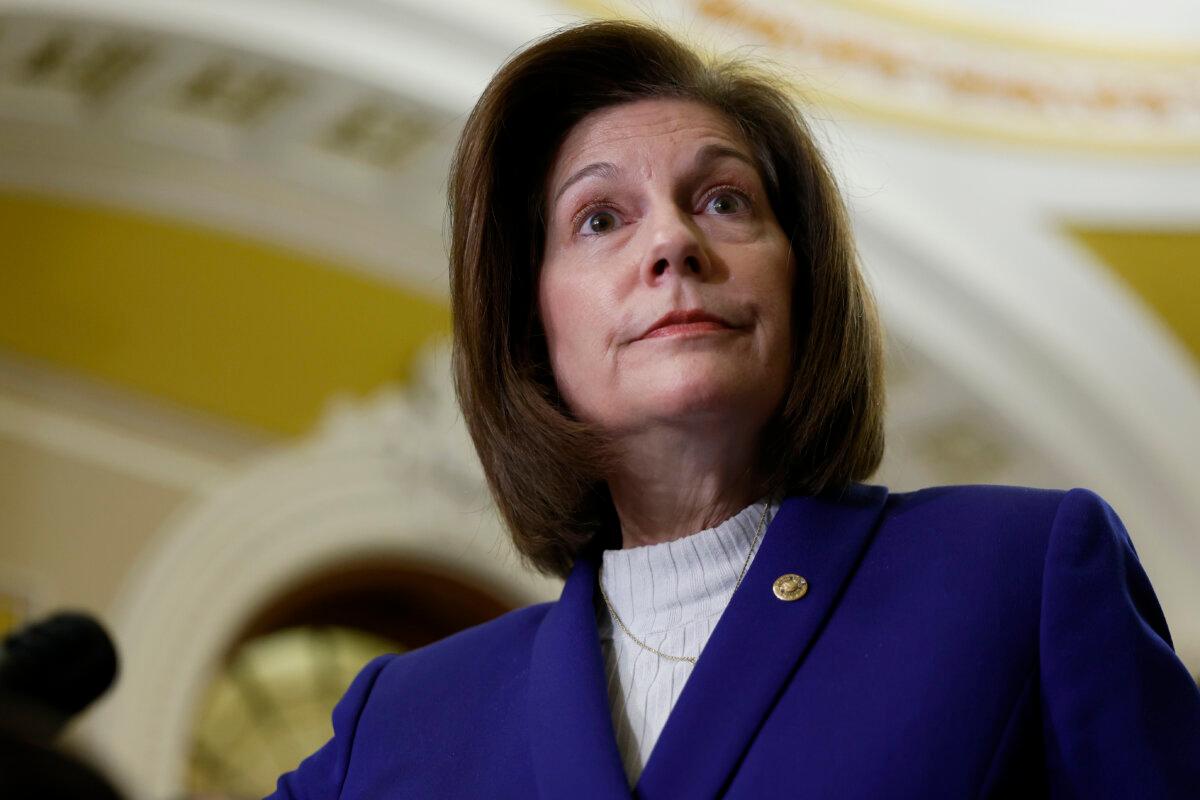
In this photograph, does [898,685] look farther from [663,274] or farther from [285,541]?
[285,541]

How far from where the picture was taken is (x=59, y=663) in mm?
1160

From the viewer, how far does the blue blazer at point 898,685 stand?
1.26 metres

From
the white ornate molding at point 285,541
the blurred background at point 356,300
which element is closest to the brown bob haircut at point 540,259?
the blurred background at point 356,300

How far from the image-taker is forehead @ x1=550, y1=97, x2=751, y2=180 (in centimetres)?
161

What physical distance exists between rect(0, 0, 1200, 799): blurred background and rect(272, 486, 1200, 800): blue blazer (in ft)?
14.3

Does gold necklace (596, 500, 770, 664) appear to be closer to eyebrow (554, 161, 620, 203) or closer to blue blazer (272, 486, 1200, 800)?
blue blazer (272, 486, 1200, 800)

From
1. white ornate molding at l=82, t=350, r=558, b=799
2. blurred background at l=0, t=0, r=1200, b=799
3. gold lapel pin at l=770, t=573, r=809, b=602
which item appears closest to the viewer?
gold lapel pin at l=770, t=573, r=809, b=602

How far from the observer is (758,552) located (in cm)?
145

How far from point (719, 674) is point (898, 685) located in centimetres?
15

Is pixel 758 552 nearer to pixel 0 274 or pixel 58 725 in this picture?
pixel 58 725

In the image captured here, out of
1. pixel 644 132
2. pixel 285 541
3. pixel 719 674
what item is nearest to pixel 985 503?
pixel 719 674

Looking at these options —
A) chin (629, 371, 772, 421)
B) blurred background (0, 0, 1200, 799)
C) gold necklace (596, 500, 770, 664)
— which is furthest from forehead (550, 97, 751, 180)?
blurred background (0, 0, 1200, 799)

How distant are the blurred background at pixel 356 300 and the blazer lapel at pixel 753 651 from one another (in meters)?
4.38

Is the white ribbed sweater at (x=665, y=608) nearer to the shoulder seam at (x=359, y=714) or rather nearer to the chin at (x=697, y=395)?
the chin at (x=697, y=395)
